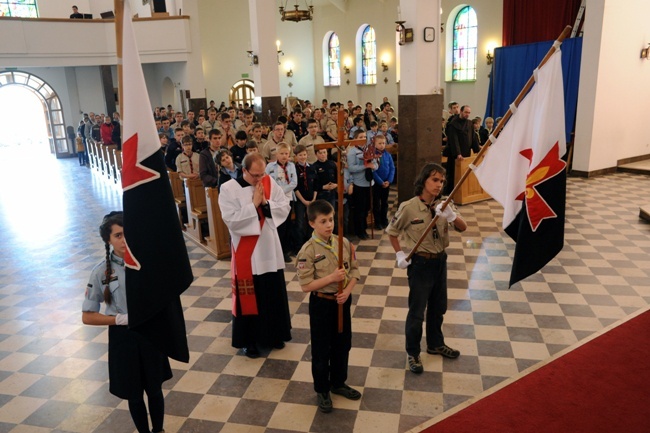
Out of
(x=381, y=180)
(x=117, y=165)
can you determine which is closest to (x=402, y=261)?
(x=381, y=180)

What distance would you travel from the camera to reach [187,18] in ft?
56.0

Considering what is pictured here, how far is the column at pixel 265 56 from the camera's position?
13000 millimetres

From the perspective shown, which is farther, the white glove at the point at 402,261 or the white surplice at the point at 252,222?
the white surplice at the point at 252,222

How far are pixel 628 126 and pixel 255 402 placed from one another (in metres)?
12.8

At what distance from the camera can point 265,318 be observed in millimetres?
4805

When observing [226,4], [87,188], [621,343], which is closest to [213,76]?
[226,4]

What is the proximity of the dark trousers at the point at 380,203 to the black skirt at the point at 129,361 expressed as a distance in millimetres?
5685

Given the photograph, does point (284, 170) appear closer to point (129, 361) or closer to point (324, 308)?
point (324, 308)

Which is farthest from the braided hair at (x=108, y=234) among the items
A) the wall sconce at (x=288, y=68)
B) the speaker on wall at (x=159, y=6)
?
the wall sconce at (x=288, y=68)

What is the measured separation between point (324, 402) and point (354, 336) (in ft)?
4.11

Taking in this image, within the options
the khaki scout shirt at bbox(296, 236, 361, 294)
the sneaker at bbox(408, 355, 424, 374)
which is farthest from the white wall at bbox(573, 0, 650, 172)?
the khaki scout shirt at bbox(296, 236, 361, 294)

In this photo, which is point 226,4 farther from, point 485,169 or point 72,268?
point 485,169

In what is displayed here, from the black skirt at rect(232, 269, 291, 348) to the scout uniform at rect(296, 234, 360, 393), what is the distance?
102cm

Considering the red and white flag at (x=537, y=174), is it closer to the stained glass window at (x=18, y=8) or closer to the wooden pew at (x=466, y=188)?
the wooden pew at (x=466, y=188)
